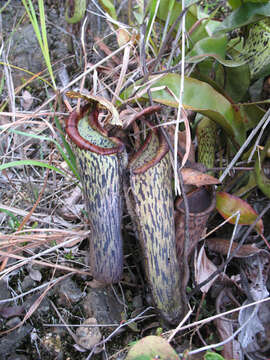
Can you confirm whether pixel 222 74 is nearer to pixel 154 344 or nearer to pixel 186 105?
pixel 186 105

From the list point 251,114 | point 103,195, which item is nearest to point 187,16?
point 251,114

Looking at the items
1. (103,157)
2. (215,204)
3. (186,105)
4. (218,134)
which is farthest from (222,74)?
(103,157)

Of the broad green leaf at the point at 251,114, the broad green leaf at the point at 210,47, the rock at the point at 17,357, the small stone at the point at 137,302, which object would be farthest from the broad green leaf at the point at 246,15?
the rock at the point at 17,357

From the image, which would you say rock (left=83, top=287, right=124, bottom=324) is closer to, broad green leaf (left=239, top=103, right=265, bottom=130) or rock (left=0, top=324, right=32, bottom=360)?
rock (left=0, top=324, right=32, bottom=360)

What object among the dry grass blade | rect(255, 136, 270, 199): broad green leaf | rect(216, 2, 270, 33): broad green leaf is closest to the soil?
the dry grass blade

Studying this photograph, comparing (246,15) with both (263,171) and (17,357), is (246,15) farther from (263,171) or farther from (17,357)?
(17,357)

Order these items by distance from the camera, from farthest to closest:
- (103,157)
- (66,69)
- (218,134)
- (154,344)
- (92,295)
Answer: (66,69) → (218,134) → (92,295) → (103,157) → (154,344)

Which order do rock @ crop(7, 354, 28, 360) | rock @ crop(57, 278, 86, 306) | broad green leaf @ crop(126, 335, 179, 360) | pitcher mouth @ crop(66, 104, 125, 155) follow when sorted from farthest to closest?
rock @ crop(57, 278, 86, 306), rock @ crop(7, 354, 28, 360), pitcher mouth @ crop(66, 104, 125, 155), broad green leaf @ crop(126, 335, 179, 360)
